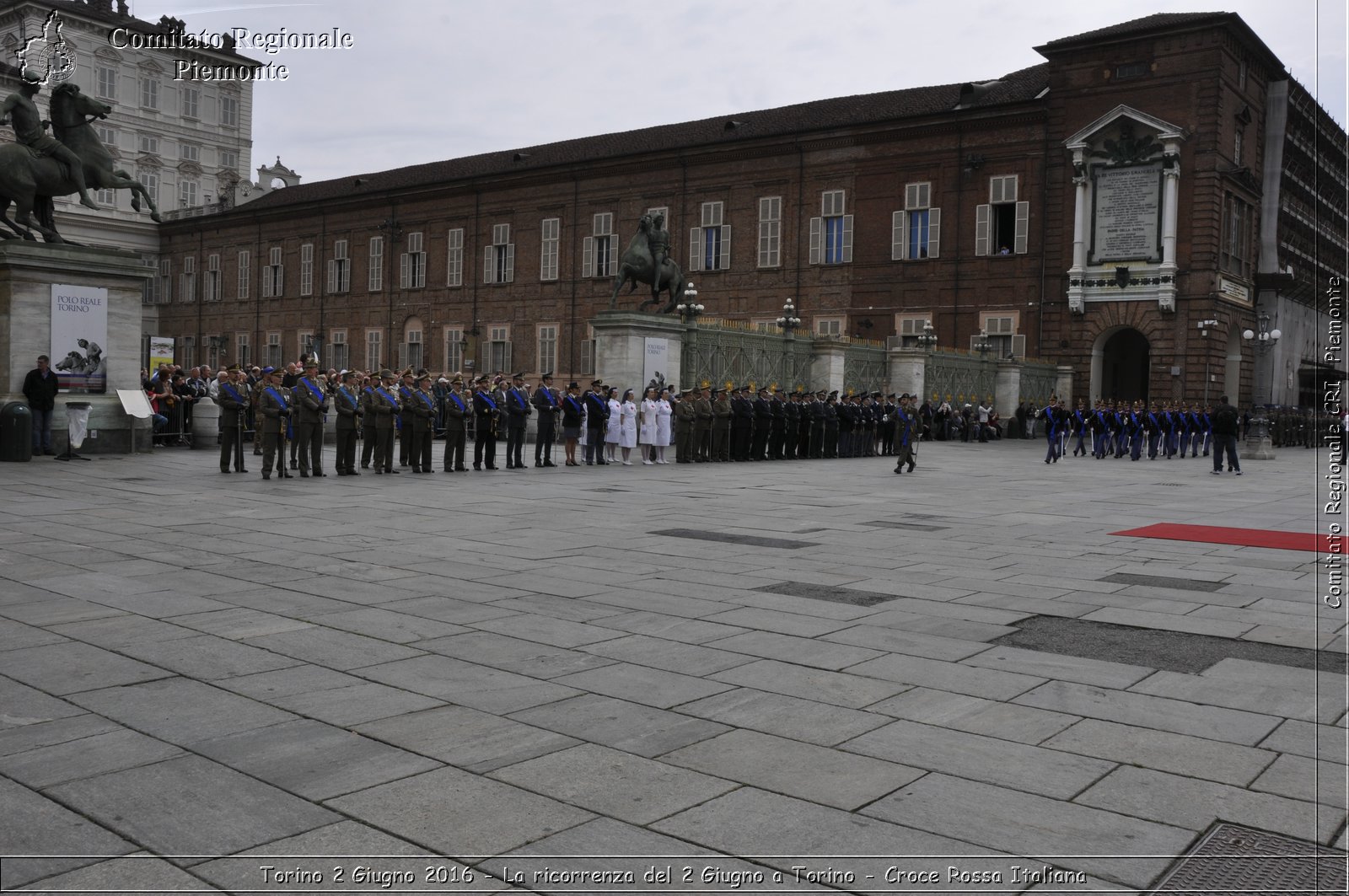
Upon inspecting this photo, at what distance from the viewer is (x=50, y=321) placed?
18.8 m

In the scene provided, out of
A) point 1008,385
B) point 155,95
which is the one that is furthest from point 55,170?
point 155,95

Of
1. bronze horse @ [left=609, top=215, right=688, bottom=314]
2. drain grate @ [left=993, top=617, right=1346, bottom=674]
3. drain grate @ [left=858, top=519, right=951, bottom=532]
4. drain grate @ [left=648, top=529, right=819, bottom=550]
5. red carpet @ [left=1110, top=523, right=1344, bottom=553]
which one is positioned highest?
bronze horse @ [left=609, top=215, right=688, bottom=314]

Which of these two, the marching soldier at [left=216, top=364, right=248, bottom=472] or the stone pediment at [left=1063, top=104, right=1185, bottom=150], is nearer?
the marching soldier at [left=216, top=364, right=248, bottom=472]

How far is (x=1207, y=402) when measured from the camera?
35969mm

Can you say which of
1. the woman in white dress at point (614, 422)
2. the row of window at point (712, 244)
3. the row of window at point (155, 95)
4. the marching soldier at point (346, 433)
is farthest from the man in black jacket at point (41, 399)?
the row of window at point (155, 95)

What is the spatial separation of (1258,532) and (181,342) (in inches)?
2563

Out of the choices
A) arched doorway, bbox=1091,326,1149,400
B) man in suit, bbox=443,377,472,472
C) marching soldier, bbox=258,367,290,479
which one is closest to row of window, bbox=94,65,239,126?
arched doorway, bbox=1091,326,1149,400

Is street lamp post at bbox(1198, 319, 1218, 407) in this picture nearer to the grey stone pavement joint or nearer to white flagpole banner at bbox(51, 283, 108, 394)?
the grey stone pavement joint

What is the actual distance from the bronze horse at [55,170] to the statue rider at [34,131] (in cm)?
13

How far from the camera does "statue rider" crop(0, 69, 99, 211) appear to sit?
18297 millimetres

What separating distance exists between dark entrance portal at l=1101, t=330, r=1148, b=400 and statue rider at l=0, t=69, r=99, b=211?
32489 millimetres

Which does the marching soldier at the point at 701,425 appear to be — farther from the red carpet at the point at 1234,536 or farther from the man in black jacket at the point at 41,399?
the red carpet at the point at 1234,536

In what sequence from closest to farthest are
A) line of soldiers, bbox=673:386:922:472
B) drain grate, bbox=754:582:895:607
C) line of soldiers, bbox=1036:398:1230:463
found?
1. drain grate, bbox=754:582:895:607
2. line of soldiers, bbox=673:386:922:472
3. line of soldiers, bbox=1036:398:1230:463

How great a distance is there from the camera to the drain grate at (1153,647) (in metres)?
6.05
